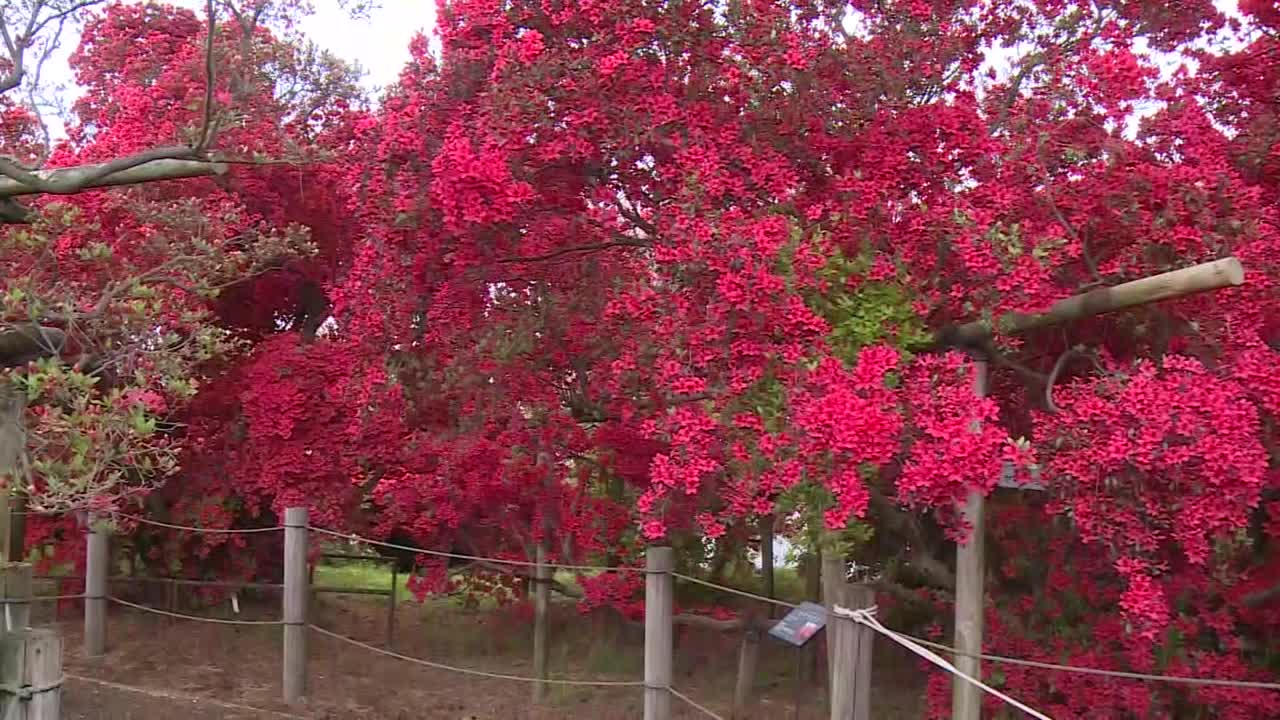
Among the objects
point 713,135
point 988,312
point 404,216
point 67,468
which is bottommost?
point 67,468

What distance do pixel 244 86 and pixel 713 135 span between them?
2.16m

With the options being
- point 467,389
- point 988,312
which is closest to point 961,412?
point 988,312

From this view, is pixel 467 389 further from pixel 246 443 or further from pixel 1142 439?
pixel 1142 439

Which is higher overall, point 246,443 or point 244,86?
point 244,86

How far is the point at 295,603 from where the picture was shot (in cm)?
704

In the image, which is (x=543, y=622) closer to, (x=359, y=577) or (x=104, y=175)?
(x=104, y=175)

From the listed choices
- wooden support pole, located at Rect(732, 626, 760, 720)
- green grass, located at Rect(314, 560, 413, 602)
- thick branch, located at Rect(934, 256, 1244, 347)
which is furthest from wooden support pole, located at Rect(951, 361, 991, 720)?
green grass, located at Rect(314, 560, 413, 602)

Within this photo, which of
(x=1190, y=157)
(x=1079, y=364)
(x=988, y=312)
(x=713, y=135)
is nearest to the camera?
(x=988, y=312)

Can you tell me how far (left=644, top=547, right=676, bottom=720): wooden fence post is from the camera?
499 cm

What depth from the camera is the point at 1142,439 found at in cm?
395

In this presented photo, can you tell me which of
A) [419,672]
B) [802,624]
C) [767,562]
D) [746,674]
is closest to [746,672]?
[746,674]

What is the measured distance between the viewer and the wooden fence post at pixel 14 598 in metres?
4.57

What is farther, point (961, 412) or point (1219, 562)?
point (1219, 562)

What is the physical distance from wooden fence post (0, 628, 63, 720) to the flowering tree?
880 millimetres
